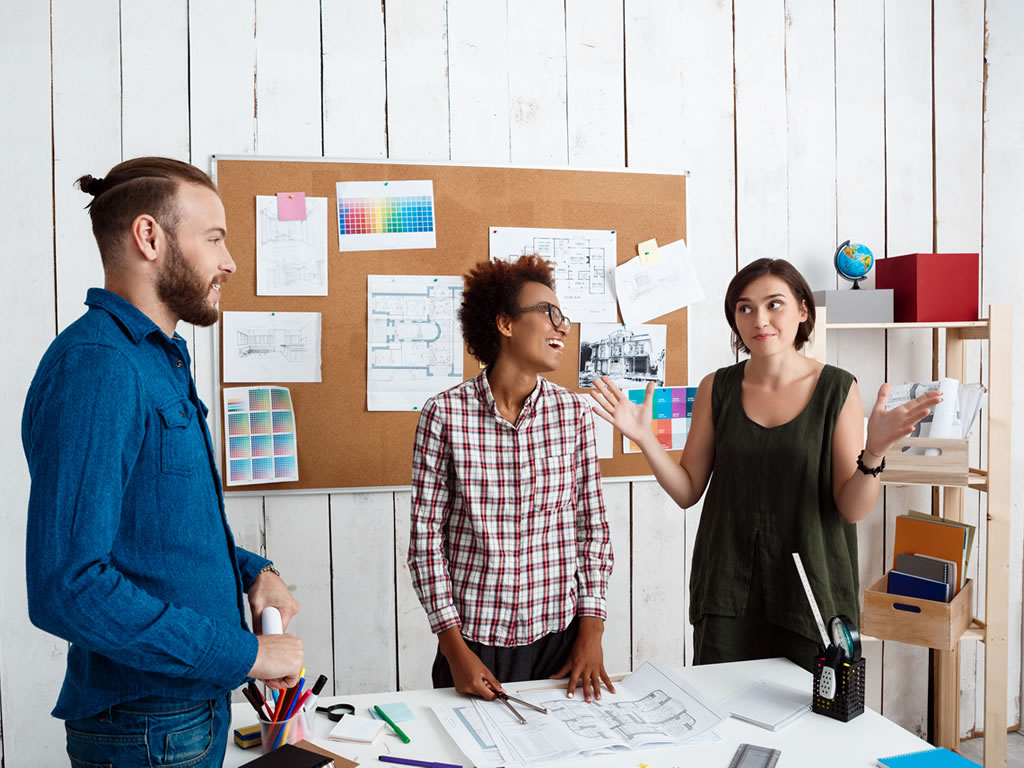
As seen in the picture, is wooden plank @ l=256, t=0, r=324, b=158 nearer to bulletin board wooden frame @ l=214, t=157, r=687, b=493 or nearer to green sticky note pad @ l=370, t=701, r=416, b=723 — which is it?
bulletin board wooden frame @ l=214, t=157, r=687, b=493

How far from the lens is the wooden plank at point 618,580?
2848mm

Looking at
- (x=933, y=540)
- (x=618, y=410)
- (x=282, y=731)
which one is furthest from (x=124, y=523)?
(x=933, y=540)

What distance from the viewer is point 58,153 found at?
2414 mm

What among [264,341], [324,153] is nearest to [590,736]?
[264,341]

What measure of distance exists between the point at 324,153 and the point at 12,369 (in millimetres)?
1176

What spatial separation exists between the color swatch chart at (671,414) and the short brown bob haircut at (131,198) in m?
1.97

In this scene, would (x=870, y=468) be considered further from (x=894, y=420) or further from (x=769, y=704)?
(x=769, y=704)

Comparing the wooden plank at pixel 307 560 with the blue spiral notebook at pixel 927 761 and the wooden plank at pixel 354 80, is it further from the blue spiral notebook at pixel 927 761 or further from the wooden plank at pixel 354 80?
the blue spiral notebook at pixel 927 761

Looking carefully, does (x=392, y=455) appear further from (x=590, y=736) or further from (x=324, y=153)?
(x=590, y=736)

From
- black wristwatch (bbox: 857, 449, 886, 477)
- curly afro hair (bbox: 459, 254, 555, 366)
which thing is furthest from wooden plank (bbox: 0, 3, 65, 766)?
black wristwatch (bbox: 857, 449, 886, 477)

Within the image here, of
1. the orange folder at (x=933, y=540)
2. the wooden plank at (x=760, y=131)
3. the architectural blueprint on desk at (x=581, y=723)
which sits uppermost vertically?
the wooden plank at (x=760, y=131)

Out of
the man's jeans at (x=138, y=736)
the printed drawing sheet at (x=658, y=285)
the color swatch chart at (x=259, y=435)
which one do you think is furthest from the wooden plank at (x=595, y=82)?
the man's jeans at (x=138, y=736)

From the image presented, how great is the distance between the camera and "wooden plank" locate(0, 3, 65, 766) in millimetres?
2385

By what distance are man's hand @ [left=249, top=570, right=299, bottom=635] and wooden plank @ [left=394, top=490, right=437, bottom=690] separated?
123 centimetres
